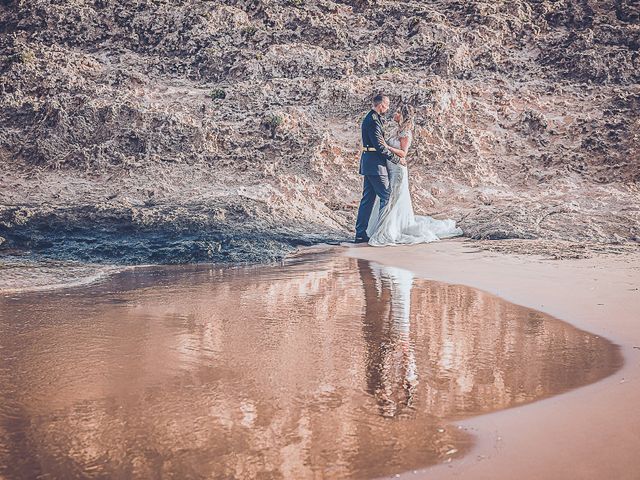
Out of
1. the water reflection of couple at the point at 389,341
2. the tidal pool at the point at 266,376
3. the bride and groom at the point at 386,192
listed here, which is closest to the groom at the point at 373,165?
the bride and groom at the point at 386,192

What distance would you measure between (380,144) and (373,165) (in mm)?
336

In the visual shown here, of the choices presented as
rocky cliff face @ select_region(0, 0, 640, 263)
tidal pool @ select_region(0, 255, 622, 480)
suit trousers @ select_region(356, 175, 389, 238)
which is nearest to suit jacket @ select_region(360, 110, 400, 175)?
suit trousers @ select_region(356, 175, 389, 238)

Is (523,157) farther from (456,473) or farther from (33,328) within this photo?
(456,473)

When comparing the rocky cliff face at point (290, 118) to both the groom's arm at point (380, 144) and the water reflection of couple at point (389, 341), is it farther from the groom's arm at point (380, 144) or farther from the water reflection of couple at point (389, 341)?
the water reflection of couple at point (389, 341)

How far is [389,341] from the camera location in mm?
5203

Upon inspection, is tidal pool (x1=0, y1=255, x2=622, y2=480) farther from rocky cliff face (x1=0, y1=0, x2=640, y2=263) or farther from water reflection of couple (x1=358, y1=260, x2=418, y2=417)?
rocky cliff face (x1=0, y1=0, x2=640, y2=263)

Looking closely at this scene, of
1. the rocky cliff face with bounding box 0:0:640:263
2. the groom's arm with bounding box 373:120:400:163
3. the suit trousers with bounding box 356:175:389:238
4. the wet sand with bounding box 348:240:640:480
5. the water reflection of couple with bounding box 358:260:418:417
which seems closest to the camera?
the wet sand with bounding box 348:240:640:480

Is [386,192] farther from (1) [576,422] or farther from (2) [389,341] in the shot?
(1) [576,422]

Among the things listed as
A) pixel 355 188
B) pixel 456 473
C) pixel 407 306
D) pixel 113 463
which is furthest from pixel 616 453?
pixel 355 188

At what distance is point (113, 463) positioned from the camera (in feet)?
10.6

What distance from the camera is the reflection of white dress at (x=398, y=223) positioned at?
10945 mm

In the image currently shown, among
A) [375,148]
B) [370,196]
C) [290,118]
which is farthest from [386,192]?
[290,118]

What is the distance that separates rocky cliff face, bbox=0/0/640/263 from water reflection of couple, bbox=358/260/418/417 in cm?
284

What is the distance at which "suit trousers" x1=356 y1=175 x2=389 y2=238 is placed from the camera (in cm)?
1112
